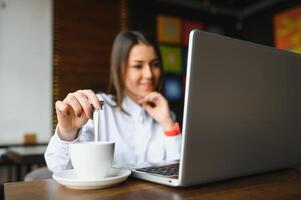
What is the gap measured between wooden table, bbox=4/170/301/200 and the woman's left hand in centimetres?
61

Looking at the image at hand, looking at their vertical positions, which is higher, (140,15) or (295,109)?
(140,15)

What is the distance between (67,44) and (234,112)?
8.87 ft

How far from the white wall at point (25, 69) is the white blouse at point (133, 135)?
1.79 m

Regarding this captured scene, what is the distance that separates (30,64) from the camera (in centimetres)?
291

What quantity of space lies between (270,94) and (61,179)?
47 cm

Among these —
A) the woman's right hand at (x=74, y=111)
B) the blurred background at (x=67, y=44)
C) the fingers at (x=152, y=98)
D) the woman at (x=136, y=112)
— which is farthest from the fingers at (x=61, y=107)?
the blurred background at (x=67, y=44)

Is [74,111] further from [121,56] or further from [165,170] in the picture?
[121,56]

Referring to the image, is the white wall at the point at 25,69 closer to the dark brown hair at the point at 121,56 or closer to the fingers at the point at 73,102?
the dark brown hair at the point at 121,56

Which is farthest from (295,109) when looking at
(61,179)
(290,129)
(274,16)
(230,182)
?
Answer: (274,16)

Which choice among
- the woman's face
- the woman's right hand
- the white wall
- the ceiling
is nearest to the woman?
the woman's face

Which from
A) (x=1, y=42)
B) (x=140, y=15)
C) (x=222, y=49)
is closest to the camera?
(x=222, y=49)

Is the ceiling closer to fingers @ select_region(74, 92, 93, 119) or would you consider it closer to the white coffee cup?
fingers @ select_region(74, 92, 93, 119)

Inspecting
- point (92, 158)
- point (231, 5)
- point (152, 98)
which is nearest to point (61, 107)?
point (92, 158)

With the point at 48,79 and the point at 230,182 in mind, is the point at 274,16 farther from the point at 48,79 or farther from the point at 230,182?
the point at 230,182
